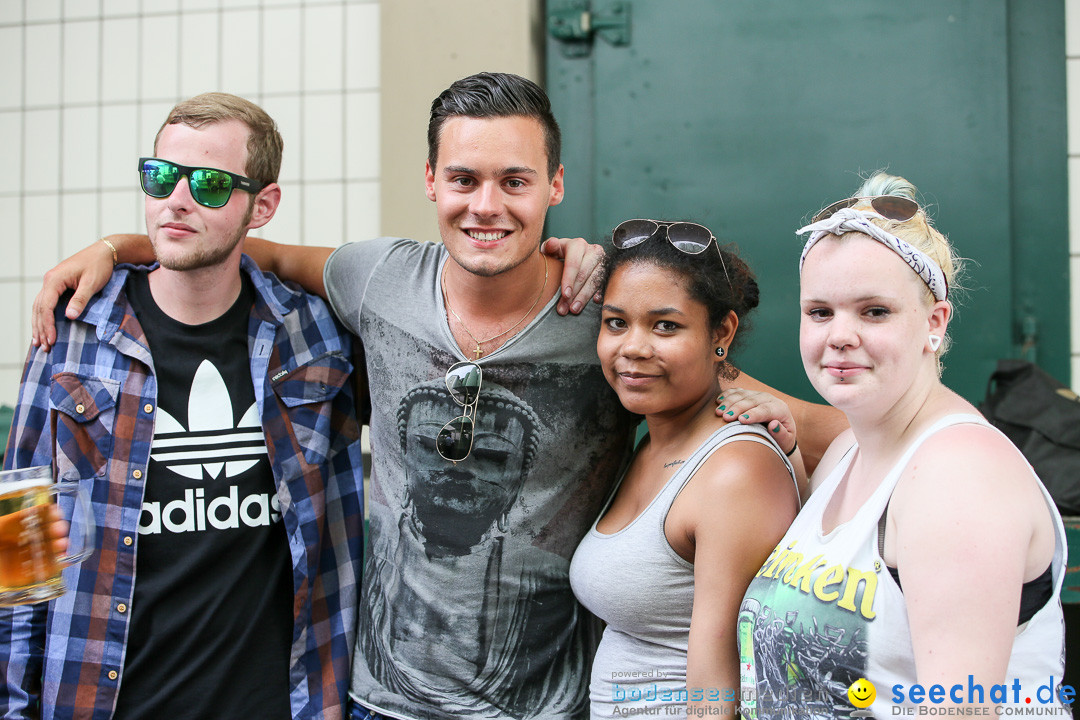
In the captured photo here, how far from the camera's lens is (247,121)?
2221 mm

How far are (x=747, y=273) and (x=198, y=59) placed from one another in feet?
9.45

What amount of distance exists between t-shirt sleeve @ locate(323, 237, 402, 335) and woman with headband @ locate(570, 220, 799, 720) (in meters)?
0.66

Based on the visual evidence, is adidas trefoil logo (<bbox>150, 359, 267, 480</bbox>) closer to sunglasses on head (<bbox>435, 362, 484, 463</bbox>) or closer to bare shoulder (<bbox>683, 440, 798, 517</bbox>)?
sunglasses on head (<bbox>435, 362, 484, 463</bbox>)

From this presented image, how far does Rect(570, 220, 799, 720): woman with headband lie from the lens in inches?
65.2

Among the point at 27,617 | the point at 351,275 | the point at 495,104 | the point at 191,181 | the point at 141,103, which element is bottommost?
the point at 27,617

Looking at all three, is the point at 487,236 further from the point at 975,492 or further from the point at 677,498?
the point at 975,492

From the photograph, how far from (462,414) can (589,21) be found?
2112 mm

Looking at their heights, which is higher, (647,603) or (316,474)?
(316,474)

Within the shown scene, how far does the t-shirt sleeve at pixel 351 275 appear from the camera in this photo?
2.23 meters

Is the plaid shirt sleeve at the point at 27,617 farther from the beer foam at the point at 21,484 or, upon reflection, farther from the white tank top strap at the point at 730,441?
the white tank top strap at the point at 730,441

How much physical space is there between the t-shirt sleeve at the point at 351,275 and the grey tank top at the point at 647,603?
895mm

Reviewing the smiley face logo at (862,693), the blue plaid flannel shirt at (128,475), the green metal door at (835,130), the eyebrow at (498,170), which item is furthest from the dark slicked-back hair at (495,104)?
the green metal door at (835,130)

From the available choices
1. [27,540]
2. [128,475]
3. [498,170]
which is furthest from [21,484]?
[498,170]

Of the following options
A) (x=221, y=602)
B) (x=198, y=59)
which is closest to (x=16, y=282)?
(x=198, y=59)
